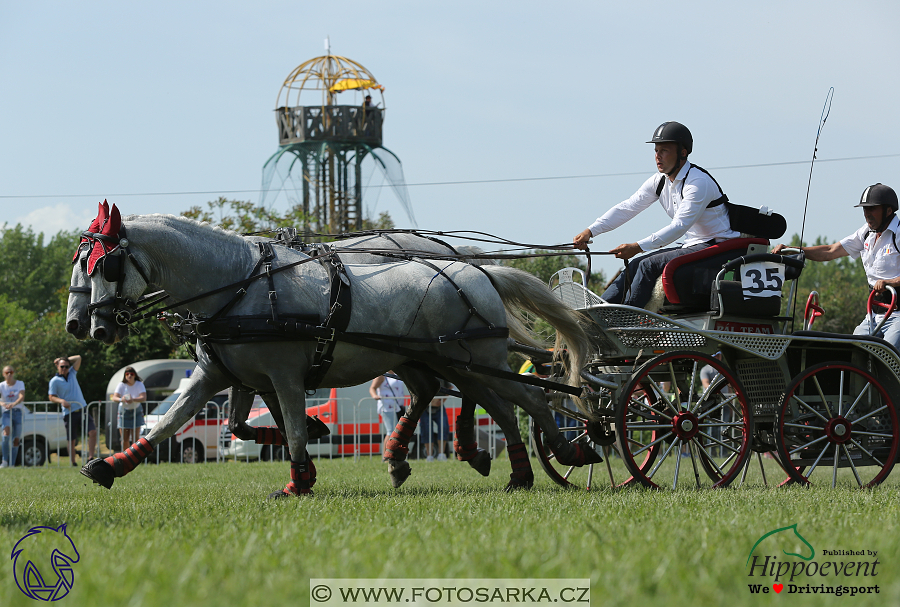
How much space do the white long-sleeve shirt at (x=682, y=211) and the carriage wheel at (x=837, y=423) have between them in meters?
1.37

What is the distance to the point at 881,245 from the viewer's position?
761 cm

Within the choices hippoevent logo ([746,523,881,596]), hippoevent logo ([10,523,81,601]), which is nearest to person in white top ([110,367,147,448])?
hippoevent logo ([10,523,81,601])

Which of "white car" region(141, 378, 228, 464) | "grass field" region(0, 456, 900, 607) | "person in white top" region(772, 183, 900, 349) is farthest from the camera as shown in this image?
"white car" region(141, 378, 228, 464)

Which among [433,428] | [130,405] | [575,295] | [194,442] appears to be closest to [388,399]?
[433,428]

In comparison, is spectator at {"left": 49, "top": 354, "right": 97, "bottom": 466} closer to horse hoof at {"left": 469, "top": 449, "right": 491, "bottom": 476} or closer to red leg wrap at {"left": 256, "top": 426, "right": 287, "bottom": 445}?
red leg wrap at {"left": 256, "top": 426, "right": 287, "bottom": 445}

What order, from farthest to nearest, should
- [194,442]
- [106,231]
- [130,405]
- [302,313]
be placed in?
[194,442] < [130,405] < [302,313] < [106,231]

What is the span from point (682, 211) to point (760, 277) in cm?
78

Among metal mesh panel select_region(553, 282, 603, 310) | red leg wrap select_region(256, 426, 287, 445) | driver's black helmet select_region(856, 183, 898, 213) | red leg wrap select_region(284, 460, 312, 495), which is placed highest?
driver's black helmet select_region(856, 183, 898, 213)

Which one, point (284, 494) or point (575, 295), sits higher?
point (575, 295)

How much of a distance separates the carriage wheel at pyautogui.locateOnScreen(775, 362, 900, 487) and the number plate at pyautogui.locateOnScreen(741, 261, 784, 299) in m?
0.75

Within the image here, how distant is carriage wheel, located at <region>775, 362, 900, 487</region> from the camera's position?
23.4 ft

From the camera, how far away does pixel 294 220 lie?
26.3 metres

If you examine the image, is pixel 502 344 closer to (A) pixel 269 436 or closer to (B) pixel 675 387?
(B) pixel 675 387

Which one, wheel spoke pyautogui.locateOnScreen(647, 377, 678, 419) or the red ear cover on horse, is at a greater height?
the red ear cover on horse
